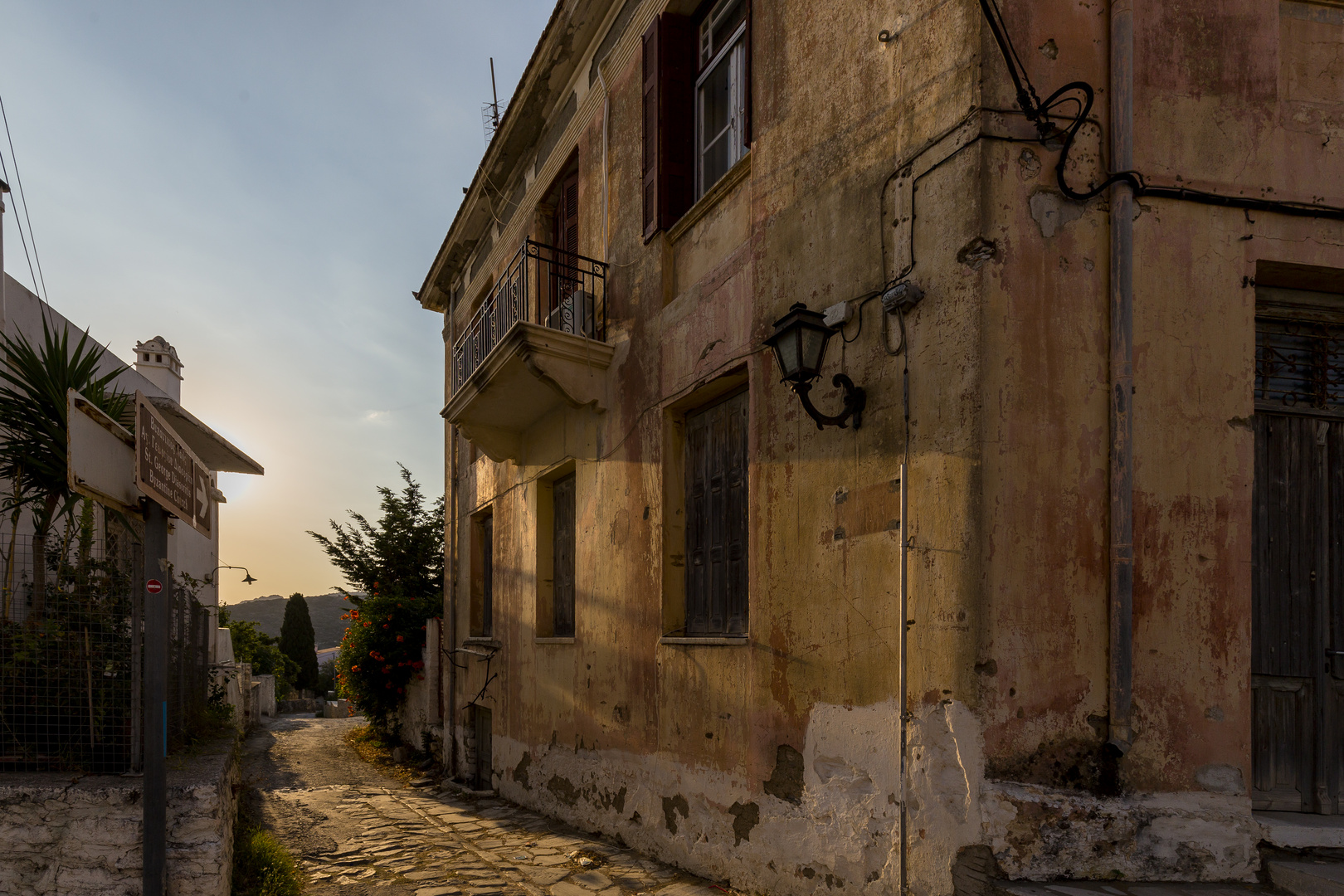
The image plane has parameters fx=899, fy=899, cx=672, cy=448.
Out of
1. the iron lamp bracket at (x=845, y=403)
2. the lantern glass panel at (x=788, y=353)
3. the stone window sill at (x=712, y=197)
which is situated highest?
the stone window sill at (x=712, y=197)

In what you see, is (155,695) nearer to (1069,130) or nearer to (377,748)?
(1069,130)

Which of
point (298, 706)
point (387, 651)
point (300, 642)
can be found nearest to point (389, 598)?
point (387, 651)

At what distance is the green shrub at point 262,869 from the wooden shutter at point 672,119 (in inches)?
200

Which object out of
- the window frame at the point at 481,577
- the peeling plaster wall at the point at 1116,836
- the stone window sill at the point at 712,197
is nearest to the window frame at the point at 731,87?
the stone window sill at the point at 712,197

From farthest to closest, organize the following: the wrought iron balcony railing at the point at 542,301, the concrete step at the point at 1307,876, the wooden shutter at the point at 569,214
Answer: the wooden shutter at the point at 569,214
the wrought iron balcony railing at the point at 542,301
the concrete step at the point at 1307,876

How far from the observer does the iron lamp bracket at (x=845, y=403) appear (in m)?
4.61

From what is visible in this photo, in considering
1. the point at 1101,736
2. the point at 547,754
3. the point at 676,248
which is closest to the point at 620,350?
the point at 676,248

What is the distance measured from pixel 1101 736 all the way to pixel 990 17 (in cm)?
313

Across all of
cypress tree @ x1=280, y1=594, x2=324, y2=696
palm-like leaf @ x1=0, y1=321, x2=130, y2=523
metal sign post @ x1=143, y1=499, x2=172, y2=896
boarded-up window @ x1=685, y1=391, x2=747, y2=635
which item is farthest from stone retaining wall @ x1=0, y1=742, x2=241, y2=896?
cypress tree @ x1=280, y1=594, x2=324, y2=696

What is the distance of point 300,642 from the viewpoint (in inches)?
1342

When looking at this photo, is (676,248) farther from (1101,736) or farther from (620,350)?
(1101,736)

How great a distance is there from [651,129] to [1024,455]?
14.4 feet

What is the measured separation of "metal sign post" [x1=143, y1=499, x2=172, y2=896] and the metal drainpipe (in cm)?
407

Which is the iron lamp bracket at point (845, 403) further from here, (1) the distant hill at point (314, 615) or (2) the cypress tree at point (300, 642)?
(1) the distant hill at point (314, 615)
